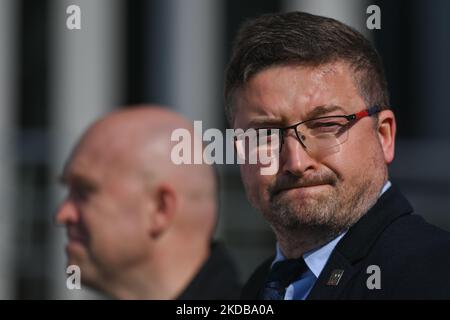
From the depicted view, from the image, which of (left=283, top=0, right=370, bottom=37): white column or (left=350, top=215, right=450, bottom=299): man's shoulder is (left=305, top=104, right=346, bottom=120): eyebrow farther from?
(left=283, top=0, right=370, bottom=37): white column

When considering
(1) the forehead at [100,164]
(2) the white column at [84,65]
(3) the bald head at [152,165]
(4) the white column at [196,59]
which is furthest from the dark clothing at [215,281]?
(2) the white column at [84,65]

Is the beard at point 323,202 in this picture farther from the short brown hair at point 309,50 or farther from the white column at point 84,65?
the white column at point 84,65

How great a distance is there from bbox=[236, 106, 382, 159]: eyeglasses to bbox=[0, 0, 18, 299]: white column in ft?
20.3

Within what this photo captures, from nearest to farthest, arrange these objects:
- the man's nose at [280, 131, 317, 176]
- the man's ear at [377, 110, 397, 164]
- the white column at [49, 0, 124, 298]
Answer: the man's nose at [280, 131, 317, 176] → the man's ear at [377, 110, 397, 164] → the white column at [49, 0, 124, 298]

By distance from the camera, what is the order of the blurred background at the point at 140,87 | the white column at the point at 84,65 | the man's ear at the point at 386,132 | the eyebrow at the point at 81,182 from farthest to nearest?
the white column at the point at 84,65, the blurred background at the point at 140,87, the eyebrow at the point at 81,182, the man's ear at the point at 386,132

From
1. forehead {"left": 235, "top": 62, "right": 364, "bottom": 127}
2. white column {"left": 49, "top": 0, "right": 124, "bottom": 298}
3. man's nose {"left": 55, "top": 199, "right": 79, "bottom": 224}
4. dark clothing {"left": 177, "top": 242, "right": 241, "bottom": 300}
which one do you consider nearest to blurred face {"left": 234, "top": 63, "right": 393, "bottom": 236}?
forehead {"left": 235, "top": 62, "right": 364, "bottom": 127}

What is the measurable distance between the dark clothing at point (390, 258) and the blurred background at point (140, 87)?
5.74 m

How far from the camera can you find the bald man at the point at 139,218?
12.0 ft

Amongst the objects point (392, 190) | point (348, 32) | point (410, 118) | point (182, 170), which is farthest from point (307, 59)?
point (410, 118)

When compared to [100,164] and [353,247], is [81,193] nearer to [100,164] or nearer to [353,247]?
[100,164]

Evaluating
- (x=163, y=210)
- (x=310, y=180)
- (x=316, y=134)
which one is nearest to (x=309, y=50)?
(x=316, y=134)

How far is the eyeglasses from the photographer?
2.48 m

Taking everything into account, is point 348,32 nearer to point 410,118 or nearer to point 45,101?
point 410,118

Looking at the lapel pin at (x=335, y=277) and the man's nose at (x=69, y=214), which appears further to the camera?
the man's nose at (x=69, y=214)
